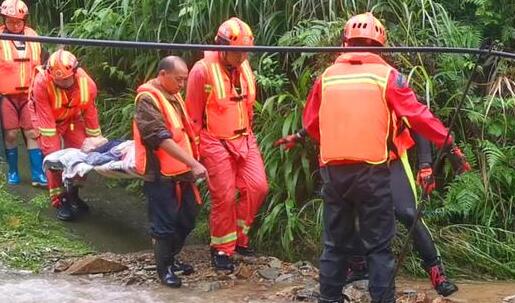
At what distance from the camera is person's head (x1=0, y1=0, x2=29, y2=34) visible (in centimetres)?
754

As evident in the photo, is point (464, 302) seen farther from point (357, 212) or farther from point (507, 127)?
point (507, 127)

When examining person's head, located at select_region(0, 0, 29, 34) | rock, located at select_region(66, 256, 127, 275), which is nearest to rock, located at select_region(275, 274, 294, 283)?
rock, located at select_region(66, 256, 127, 275)

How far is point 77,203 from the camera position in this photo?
716 cm

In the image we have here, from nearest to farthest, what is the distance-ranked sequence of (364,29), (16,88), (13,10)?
(364,29) < (13,10) < (16,88)

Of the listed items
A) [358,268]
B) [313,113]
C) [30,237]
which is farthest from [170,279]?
[313,113]

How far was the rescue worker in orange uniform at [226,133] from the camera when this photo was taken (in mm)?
5801

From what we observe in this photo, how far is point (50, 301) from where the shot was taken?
5254 mm

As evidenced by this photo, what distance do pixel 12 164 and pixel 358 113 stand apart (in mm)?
4392

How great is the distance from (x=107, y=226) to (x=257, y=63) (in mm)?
1868

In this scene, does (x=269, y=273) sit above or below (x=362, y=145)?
below

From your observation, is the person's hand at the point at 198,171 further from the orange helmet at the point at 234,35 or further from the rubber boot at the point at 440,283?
the rubber boot at the point at 440,283

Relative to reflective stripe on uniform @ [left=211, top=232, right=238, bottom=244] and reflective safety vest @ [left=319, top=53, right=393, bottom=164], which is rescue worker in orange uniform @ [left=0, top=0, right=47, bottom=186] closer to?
reflective stripe on uniform @ [left=211, top=232, right=238, bottom=244]

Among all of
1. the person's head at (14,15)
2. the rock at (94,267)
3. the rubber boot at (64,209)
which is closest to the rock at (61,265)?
the rock at (94,267)

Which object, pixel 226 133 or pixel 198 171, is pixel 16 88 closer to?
pixel 226 133
